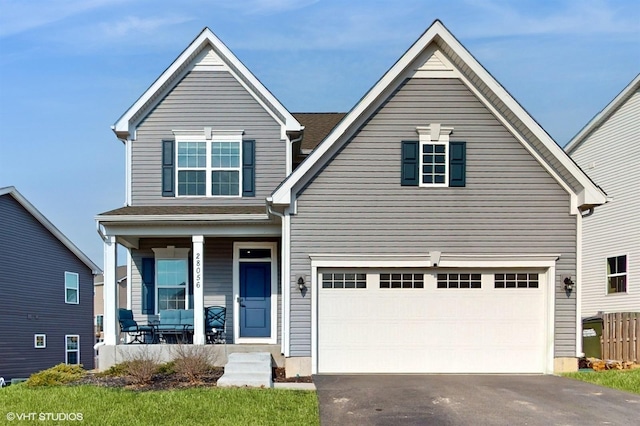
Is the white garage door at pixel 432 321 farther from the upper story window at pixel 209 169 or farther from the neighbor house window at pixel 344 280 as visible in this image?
the upper story window at pixel 209 169

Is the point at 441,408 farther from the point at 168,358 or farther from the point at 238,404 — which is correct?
the point at 168,358

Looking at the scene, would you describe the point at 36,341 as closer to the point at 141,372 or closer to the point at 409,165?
the point at 141,372

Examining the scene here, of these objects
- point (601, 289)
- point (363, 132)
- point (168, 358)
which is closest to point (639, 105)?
point (601, 289)

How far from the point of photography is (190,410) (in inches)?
390

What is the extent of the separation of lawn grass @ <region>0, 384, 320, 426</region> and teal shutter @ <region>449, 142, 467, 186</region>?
559 cm

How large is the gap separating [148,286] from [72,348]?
13.0m

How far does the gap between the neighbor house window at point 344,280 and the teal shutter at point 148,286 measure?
5.33m

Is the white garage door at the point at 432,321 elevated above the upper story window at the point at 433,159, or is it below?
below

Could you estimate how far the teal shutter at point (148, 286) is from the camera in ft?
56.7

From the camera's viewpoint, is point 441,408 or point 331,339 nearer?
point 441,408

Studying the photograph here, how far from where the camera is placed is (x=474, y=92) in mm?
14445

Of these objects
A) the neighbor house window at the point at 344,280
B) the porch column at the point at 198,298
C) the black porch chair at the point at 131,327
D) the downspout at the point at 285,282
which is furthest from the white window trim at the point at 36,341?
the neighbor house window at the point at 344,280

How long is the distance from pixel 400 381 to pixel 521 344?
3060 mm

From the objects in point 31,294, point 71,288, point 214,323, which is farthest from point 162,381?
point 71,288
